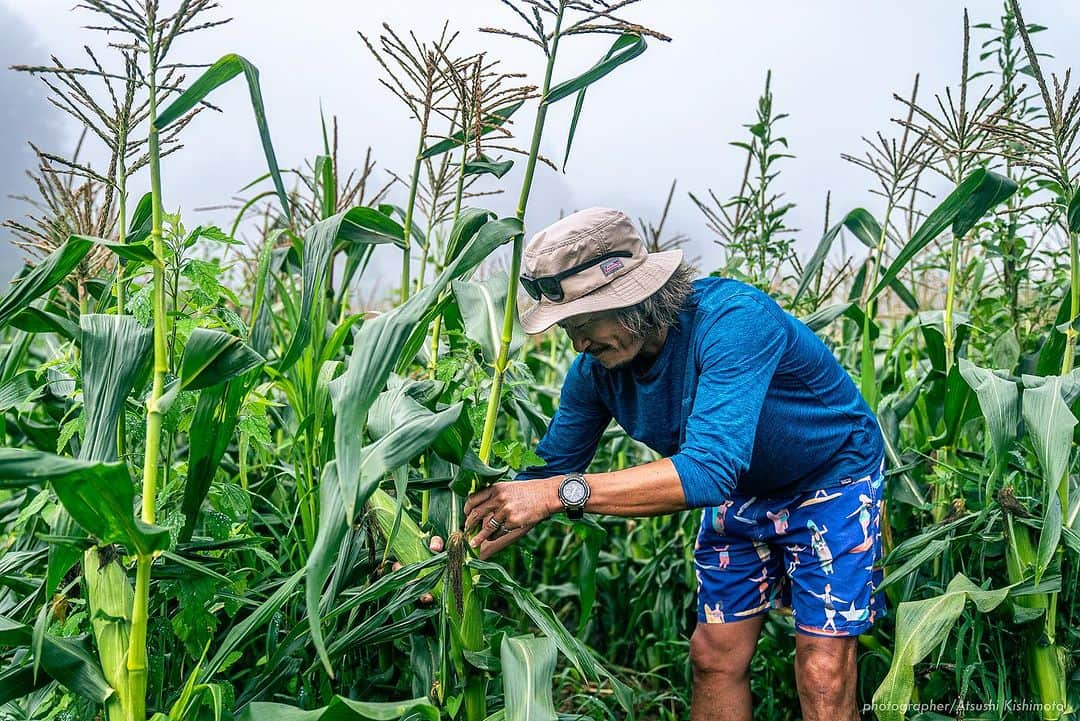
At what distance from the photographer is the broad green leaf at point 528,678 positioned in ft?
5.46

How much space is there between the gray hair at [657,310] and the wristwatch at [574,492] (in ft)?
1.35

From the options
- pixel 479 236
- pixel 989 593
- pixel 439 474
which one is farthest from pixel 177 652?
pixel 989 593

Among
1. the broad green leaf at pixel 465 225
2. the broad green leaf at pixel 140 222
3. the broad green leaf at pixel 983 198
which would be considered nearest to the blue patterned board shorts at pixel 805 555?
the broad green leaf at pixel 983 198

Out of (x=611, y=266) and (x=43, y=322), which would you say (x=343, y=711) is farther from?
(x=611, y=266)

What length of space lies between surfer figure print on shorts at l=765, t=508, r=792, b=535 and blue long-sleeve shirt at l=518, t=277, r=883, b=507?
0.06 metres

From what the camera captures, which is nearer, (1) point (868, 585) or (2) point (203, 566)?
(2) point (203, 566)

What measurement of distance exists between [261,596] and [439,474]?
514 millimetres

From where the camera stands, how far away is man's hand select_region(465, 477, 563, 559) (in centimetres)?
183

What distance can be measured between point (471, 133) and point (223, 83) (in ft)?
1.91

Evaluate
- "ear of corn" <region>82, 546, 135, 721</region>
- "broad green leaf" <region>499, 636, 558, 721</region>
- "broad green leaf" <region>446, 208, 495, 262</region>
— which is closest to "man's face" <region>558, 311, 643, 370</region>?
"broad green leaf" <region>446, 208, 495, 262</region>

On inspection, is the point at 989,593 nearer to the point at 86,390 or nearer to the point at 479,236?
the point at 479,236

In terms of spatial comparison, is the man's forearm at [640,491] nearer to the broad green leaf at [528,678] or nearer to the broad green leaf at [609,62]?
the broad green leaf at [528,678]

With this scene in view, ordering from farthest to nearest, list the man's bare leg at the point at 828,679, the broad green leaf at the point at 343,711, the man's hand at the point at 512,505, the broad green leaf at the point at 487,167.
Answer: the man's bare leg at the point at 828,679 → the broad green leaf at the point at 487,167 → the man's hand at the point at 512,505 → the broad green leaf at the point at 343,711

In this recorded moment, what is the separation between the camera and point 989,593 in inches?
82.8
